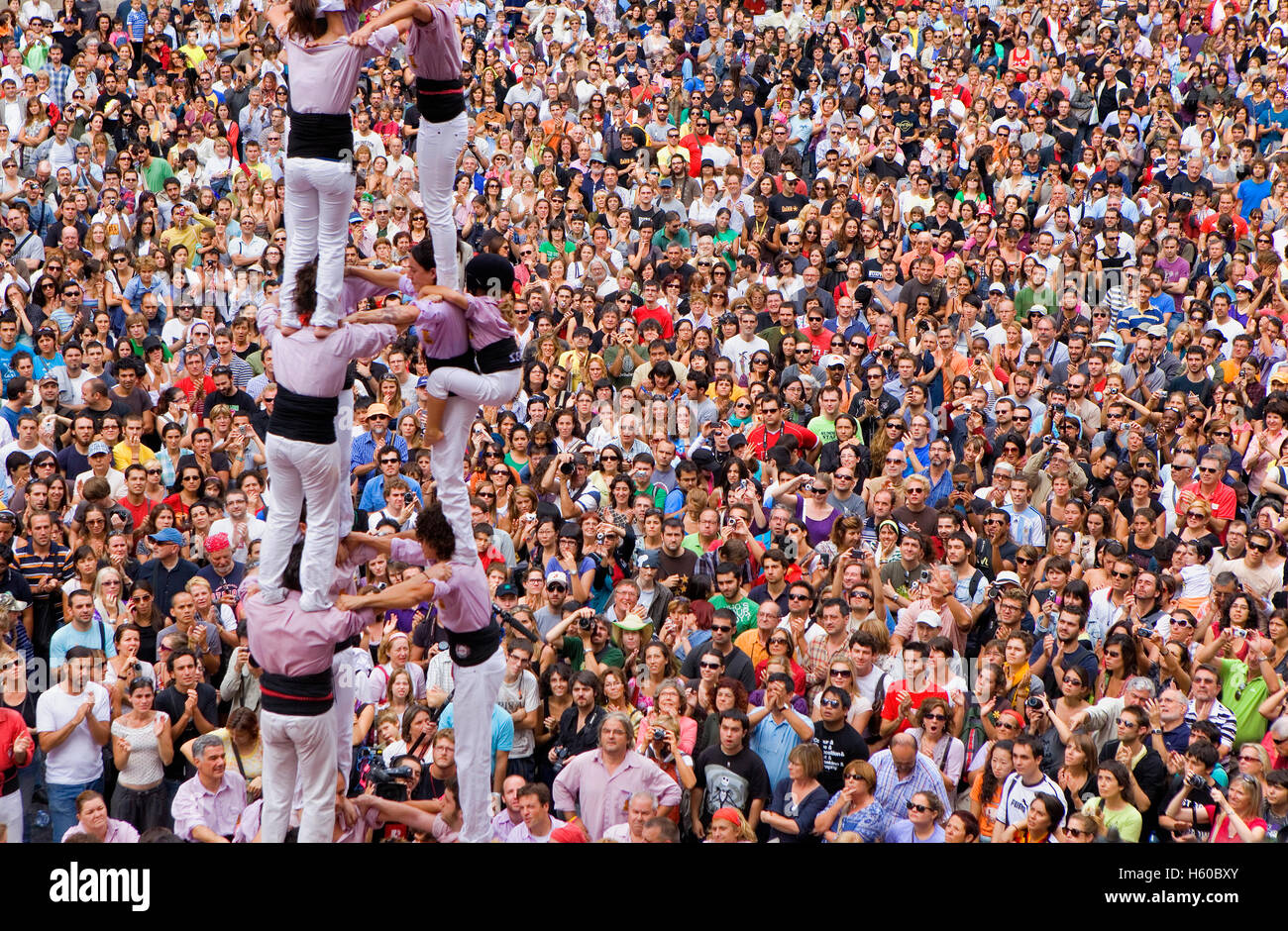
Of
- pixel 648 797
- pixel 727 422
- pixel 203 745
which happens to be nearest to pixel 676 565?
pixel 727 422

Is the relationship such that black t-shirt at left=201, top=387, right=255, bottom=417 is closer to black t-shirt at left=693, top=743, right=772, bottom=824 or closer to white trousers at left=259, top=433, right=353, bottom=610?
white trousers at left=259, top=433, right=353, bottom=610

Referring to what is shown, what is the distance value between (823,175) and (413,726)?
989 cm

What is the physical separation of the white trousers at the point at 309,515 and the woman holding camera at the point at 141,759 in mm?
1968

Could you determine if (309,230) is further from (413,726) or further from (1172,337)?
(1172,337)

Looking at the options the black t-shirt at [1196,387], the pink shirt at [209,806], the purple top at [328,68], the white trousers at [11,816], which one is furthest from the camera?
the black t-shirt at [1196,387]

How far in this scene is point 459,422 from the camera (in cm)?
872

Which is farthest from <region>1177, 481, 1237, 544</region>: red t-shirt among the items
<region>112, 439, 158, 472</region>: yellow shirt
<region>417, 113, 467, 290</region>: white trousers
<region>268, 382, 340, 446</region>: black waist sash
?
<region>112, 439, 158, 472</region>: yellow shirt

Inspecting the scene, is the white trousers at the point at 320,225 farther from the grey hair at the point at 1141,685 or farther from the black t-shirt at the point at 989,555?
the black t-shirt at the point at 989,555

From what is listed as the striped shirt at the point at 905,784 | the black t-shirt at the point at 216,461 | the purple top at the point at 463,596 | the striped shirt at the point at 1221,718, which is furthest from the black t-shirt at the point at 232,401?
the striped shirt at the point at 1221,718

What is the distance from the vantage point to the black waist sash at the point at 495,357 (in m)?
8.56

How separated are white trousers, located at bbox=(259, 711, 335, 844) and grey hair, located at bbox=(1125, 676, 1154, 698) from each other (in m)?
4.87

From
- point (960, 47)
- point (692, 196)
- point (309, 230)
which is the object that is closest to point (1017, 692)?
point (309, 230)

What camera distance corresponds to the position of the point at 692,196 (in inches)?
691

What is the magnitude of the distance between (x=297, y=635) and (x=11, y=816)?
250 centimetres
